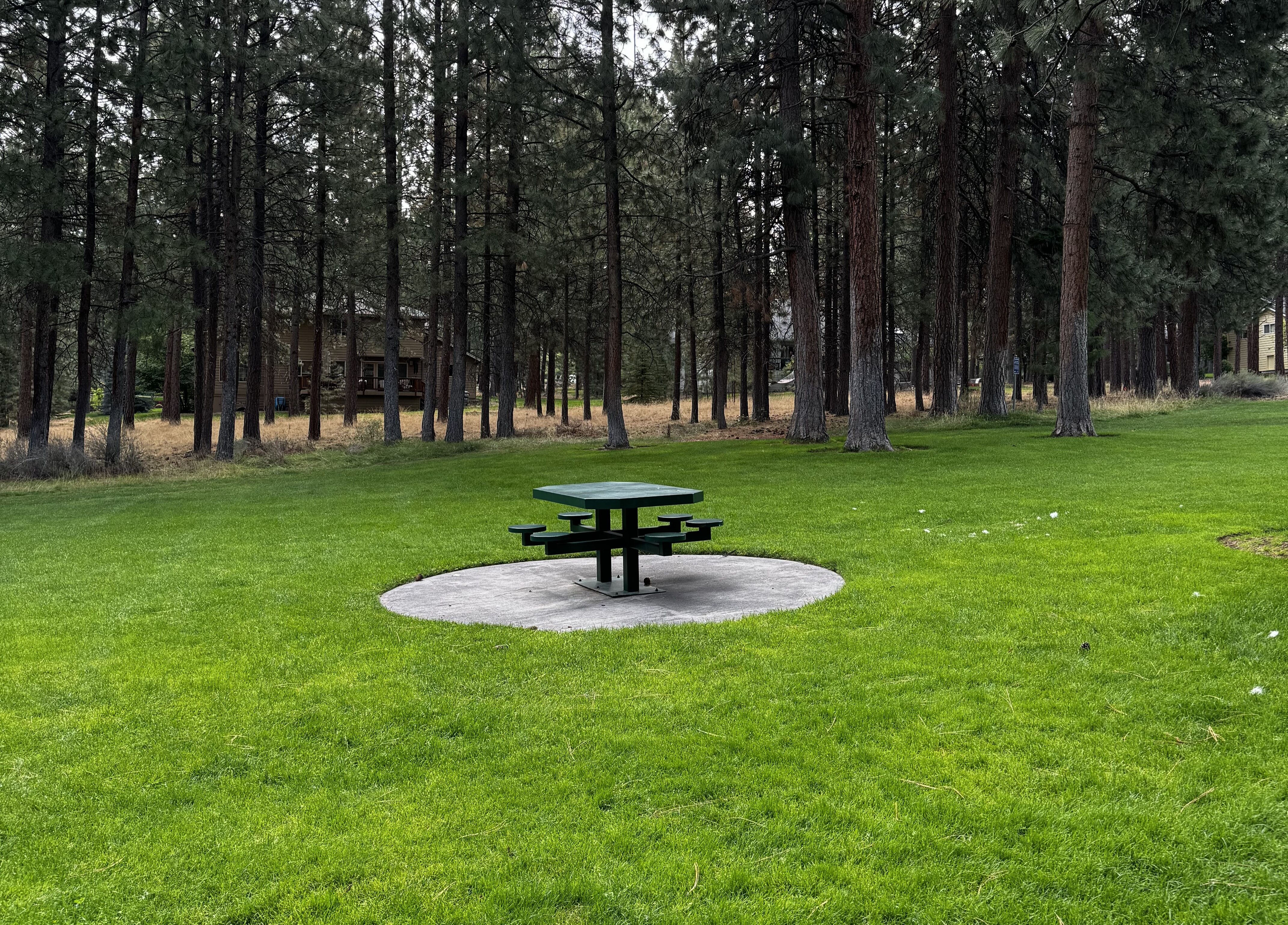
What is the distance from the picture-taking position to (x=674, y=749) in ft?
14.1

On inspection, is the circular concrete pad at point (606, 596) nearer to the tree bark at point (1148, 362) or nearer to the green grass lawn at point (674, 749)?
the green grass lawn at point (674, 749)

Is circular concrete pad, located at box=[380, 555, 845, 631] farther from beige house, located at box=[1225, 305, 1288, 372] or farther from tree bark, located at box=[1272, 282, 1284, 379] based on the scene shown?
beige house, located at box=[1225, 305, 1288, 372]

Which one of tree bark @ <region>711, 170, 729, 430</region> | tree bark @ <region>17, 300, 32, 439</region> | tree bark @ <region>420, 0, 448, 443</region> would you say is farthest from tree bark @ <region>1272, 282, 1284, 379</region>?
tree bark @ <region>17, 300, 32, 439</region>

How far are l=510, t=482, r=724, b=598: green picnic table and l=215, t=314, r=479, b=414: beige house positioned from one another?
39.0 meters

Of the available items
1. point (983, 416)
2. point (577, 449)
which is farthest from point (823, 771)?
point (983, 416)

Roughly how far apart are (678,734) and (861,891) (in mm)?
1465

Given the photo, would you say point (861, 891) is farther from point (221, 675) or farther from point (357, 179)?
point (357, 179)

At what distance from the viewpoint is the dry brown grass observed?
2720 cm

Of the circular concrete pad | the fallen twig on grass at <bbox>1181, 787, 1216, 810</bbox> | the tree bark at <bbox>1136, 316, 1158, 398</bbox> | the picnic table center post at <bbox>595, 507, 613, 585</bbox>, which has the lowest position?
the fallen twig on grass at <bbox>1181, 787, 1216, 810</bbox>

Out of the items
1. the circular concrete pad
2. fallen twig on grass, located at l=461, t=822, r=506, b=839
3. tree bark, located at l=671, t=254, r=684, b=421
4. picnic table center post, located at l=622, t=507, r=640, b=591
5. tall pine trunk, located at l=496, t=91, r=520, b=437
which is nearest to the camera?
fallen twig on grass, located at l=461, t=822, r=506, b=839

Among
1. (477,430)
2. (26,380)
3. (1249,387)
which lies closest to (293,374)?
(26,380)

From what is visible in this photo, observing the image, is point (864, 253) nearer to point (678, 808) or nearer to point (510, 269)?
Result: point (510, 269)

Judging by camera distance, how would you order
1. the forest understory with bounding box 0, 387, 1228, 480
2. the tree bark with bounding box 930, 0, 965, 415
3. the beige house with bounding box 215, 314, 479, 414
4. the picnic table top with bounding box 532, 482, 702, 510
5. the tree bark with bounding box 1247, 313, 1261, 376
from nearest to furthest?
the picnic table top with bounding box 532, 482, 702, 510
the forest understory with bounding box 0, 387, 1228, 480
the tree bark with bounding box 930, 0, 965, 415
the beige house with bounding box 215, 314, 479, 414
the tree bark with bounding box 1247, 313, 1261, 376

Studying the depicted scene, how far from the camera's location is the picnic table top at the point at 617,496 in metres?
7.36
